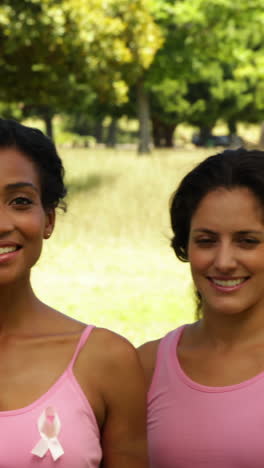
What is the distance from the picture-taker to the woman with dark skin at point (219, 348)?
3.15 metres

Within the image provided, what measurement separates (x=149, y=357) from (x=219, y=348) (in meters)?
0.29

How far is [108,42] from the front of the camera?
20.7 meters

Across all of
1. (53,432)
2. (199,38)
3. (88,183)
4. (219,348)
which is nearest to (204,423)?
(219,348)

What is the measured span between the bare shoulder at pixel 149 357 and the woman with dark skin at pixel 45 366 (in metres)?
0.50

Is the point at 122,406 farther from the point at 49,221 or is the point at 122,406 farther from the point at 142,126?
the point at 142,126

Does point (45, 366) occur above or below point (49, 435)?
above

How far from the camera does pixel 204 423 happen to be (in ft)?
10.5

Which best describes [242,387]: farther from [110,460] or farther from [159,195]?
[159,195]

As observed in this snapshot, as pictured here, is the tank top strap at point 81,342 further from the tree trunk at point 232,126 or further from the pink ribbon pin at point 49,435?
the tree trunk at point 232,126

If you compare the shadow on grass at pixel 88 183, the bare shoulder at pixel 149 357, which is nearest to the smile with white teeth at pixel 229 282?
the bare shoulder at pixel 149 357

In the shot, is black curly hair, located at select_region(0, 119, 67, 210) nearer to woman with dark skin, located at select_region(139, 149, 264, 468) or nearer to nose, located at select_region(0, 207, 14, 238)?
nose, located at select_region(0, 207, 14, 238)

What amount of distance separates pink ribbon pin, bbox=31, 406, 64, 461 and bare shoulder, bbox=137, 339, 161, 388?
0.77 metres

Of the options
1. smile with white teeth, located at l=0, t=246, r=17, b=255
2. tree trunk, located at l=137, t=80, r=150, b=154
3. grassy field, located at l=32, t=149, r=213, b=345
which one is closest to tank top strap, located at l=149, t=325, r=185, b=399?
smile with white teeth, located at l=0, t=246, r=17, b=255

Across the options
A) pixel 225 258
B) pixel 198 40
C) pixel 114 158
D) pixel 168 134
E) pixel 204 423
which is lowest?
pixel 168 134
